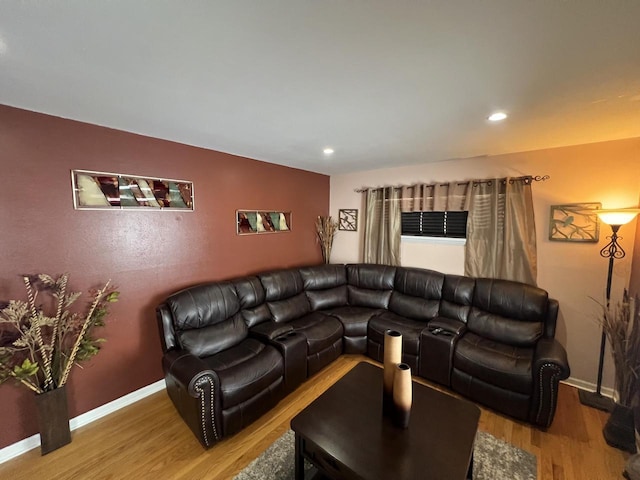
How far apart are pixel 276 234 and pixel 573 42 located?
10.7 ft

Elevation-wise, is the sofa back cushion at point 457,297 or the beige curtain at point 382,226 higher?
the beige curtain at point 382,226

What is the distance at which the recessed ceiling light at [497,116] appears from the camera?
1.85 meters

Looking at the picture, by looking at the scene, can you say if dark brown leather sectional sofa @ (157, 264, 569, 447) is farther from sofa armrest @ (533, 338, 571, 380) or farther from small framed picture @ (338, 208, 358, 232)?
small framed picture @ (338, 208, 358, 232)

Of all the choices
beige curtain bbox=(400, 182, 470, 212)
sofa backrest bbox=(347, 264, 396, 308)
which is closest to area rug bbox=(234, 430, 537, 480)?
sofa backrest bbox=(347, 264, 396, 308)

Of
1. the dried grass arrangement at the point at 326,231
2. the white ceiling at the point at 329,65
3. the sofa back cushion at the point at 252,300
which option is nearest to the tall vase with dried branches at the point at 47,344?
the sofa back cushion at the point at 252,300

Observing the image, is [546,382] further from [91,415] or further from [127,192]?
[127,192]

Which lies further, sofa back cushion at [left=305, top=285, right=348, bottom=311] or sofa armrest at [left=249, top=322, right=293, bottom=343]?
sofa back cushion at [left=305, top=285, right=348, bottom=311]

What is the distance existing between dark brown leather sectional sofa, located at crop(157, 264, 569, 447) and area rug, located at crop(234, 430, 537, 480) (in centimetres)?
33

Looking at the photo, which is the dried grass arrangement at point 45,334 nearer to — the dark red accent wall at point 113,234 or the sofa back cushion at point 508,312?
the dark red accent wall at point 113,234

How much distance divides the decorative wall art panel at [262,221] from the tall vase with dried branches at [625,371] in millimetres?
3534

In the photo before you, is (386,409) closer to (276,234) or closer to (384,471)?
(384,471)

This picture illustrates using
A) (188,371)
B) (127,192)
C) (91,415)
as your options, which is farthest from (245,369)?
(127,192)

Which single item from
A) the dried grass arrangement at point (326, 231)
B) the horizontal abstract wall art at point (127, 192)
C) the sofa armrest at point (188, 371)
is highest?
the horizontal abstract wall art at point (127, 192)

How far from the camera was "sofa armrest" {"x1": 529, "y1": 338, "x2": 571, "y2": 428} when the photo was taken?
1.99 m
